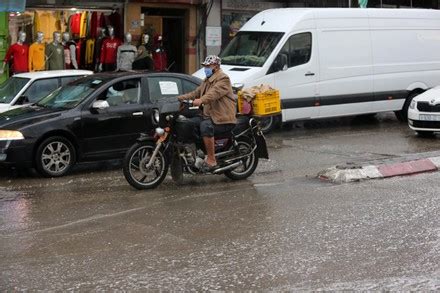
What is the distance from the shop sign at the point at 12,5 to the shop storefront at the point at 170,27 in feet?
11.4

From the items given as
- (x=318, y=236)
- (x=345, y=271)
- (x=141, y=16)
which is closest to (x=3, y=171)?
(x=318, y=236)

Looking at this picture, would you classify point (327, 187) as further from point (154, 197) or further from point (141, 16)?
point (141, 16)

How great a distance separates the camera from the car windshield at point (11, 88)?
1185 cm

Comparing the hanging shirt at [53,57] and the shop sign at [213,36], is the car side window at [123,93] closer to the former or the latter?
the hanging shirt at [53,57]

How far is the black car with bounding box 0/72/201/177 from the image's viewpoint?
384 inches

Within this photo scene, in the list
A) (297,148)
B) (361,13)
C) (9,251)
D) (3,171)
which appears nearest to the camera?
(9,251)

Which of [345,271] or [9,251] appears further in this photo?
[9,251]

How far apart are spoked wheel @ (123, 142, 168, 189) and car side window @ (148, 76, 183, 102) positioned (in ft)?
6.71

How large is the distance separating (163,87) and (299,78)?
4.28 meters

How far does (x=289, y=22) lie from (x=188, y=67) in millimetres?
5636

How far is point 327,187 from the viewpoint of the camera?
9016mm

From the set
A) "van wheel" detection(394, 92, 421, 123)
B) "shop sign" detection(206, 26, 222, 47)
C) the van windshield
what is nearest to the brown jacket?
the van windshield

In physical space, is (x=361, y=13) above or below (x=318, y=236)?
above

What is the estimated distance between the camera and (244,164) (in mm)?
9711
